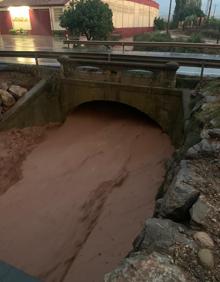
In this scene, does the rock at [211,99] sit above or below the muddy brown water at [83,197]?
above

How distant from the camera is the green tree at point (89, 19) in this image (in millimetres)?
18703

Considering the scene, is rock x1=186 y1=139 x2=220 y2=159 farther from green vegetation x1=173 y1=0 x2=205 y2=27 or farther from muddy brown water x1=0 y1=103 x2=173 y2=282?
green vegetation x1=173 y1=0 x2=205 y2=27

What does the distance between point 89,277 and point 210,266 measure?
2.34m

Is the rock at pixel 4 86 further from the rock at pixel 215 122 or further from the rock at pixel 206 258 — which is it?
the rock at pixel 206 258

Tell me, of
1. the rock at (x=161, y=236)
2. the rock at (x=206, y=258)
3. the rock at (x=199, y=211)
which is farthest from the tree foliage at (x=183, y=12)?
the rock at (x=206, y=258)

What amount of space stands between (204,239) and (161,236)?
0.45 metres

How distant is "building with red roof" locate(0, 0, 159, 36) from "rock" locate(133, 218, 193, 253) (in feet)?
86.8

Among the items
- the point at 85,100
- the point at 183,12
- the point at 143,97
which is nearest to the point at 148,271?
the point at 143,97

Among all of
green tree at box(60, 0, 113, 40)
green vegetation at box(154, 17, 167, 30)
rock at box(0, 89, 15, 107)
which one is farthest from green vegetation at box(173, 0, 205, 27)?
rock at box(0, 89, 15, 107)

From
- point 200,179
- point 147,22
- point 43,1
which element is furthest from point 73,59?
point 147,22

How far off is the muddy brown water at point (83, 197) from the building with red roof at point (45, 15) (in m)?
21.0

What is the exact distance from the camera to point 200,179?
356cm

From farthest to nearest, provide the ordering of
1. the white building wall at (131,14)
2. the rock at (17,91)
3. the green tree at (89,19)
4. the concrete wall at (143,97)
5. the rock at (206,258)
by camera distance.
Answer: the white building wall at (131,14) → the green tree at (89,19) → the rock at (17,91) → the concrete wall at (143,97) → the rock at (206,258)

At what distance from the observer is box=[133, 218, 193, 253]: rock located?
2.66 m
